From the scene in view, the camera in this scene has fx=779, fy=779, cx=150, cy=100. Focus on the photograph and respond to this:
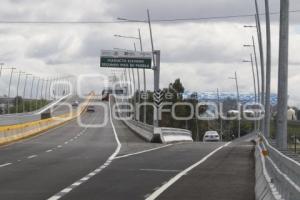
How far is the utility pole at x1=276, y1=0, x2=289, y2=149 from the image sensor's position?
68.6 ft

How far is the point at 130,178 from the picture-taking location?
2091 cm

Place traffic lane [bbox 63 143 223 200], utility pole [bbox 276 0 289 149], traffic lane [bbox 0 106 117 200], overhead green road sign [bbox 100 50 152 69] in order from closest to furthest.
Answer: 1. traffic lane [bbox 0 106 117 200]
2. traffic lane [bbox 63 143 223 200]
3. utility pole [bbox 276 0 289 149]
4. overhead green road sign [bbox 100 50 152 69]

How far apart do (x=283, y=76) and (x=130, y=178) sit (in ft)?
16.5

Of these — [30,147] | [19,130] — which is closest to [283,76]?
[30,147]

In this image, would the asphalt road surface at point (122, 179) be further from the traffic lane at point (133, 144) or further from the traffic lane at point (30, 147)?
the traffic lane at point (133, 144)

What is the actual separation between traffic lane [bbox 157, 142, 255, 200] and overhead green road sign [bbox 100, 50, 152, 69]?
131 feet

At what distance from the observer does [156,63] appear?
2288 inches

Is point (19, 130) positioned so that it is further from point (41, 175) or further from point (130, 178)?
point (130, 178)

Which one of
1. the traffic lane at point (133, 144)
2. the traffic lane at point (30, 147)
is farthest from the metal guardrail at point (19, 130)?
the traffic lane at point (133, 144)

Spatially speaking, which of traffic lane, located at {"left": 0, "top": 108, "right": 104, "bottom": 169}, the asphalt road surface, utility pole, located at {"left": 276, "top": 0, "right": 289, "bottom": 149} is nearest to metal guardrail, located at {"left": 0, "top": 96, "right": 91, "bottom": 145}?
traffic lane, located at {"left": 0, "top": 108, "right": 104, "bottom": 169}

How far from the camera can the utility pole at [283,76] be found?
20922 millimetres

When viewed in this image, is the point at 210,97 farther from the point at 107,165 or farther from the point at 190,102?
the point at 107,165

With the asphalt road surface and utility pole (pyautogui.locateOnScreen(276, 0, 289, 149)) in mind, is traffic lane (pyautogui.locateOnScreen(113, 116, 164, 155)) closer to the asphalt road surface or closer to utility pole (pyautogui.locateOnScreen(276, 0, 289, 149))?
the asphalt road surface

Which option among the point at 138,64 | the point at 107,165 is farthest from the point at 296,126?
the point at 107,165
